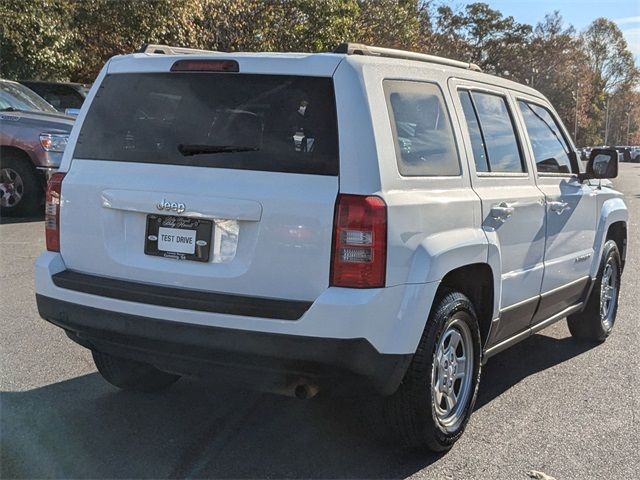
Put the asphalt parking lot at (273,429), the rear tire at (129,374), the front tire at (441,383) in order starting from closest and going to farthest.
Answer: the front tire at (441,383) < the asphalt parking lot at (273,429) < the rear tire at (129,374)

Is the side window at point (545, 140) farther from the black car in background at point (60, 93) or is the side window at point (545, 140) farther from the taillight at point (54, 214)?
the black car in background at point (60, 93)

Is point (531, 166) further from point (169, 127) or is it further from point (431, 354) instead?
point (169, 127)

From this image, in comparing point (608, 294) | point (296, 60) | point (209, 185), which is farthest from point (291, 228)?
point (608, 294)

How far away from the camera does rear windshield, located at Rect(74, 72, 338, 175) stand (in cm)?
324

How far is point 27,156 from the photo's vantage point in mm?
10391

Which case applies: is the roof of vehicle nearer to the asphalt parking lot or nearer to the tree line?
the asphalt parking lot

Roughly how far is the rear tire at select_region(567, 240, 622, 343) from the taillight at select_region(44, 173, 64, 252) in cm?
394

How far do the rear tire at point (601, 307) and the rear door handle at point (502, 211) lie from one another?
2.01 meters

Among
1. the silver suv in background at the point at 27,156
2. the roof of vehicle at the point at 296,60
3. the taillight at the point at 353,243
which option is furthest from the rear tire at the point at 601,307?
the silver suv in background at the point at 27,156

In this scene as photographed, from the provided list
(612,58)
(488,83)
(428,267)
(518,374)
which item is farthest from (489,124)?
(612,58)

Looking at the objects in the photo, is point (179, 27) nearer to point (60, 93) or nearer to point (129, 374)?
point (60, 93)

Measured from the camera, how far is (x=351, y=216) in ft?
10.1

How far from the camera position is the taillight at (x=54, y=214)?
373cm

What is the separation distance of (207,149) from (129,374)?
1617mm
